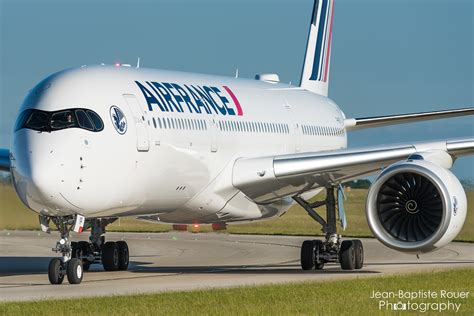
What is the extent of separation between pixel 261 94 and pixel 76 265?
9.59m

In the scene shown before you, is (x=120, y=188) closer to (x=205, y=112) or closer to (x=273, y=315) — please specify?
(x=205, y=112)

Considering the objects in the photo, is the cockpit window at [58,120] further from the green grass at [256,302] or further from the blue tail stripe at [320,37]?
the blue tail stripe at [320,37]

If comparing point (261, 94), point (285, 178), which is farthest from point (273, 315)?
point (261, 94)

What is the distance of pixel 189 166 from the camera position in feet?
78.5

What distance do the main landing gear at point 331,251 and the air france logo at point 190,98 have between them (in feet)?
9.76

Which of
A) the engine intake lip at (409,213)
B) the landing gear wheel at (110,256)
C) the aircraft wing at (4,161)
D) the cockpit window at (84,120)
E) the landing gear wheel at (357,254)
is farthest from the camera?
the landing gear wheel at (357,254)

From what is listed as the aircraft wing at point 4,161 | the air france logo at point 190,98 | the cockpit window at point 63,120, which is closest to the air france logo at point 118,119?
the cockpit window at point 63,120

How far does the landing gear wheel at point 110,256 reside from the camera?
26.1 metres

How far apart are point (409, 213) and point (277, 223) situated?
98.7 feet

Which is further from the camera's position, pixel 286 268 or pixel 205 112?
pixel 286 268

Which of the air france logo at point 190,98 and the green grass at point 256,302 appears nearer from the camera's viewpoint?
the green grass at point 256,302

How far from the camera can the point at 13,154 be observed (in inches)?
813

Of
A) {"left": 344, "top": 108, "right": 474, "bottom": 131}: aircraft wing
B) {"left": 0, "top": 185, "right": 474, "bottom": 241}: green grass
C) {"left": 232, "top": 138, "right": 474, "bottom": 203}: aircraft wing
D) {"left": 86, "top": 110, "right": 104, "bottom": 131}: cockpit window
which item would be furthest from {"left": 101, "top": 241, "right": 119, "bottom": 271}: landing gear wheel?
{"left": 0, "top": 185, "right": 474, "bottom": 241}: green grass

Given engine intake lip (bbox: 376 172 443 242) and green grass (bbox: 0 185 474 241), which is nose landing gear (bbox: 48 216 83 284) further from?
green grass (bbox: 0 185 474 241)
